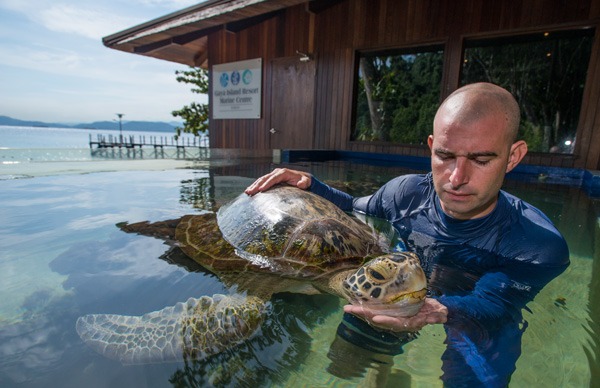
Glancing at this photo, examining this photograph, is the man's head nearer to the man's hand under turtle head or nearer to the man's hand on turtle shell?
the man's hand on turtle shell

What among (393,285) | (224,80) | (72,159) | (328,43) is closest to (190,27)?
(224,80)

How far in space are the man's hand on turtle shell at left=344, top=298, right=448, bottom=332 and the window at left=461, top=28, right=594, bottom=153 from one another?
740 cm

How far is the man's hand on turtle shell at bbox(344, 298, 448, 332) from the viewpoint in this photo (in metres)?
1.28

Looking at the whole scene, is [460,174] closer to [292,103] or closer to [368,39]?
[368,39]

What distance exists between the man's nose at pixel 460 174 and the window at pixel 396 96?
23.2ft

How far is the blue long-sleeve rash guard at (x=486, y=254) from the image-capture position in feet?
4.84

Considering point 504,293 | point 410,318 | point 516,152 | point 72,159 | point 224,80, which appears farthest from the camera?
point 224,80

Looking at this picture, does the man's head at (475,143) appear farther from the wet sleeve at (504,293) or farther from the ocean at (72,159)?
the ocean at (72,159)

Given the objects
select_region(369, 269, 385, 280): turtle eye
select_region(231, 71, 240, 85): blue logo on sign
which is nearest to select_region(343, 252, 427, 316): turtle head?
select_region(369, 269, 385, 280): turtle eye

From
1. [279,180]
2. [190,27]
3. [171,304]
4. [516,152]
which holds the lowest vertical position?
[171,304]

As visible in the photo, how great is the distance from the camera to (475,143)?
5.17ft

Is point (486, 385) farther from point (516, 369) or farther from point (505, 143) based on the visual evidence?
point (505, 143)

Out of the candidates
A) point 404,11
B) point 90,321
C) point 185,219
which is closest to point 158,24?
point 404,11

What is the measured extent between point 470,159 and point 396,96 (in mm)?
8829
